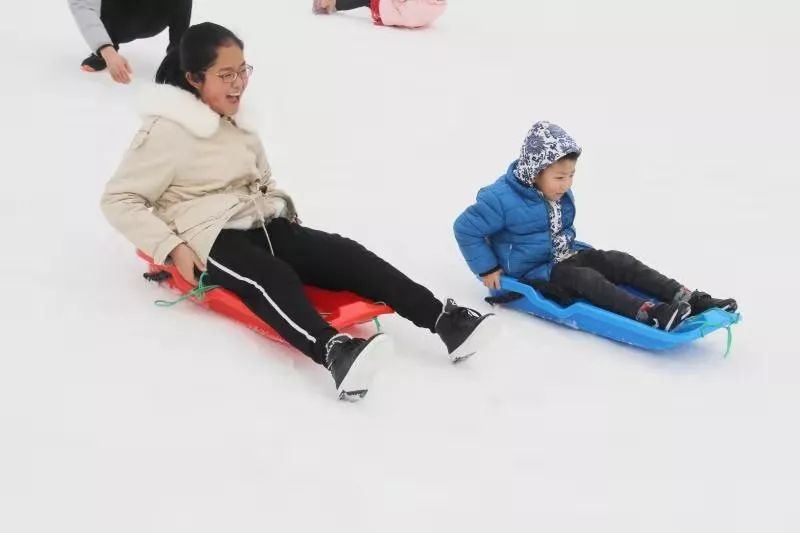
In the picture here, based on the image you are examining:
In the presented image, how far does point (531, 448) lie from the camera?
6.49 ft

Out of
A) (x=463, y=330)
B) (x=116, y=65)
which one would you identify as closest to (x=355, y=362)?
(x=463, y=330)

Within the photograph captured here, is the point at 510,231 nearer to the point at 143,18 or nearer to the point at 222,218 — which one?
the point at 222,218

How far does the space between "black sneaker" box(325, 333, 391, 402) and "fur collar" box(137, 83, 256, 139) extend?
745 mm

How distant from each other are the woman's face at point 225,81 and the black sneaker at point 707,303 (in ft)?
4.79

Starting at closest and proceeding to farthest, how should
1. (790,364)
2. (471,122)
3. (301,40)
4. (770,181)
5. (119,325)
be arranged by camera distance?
(119,325)
(790,364)
(770,181)
(471,122)
(301,40)

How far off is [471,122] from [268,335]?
7.81 feet

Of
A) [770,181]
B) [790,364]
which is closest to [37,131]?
[790,364]

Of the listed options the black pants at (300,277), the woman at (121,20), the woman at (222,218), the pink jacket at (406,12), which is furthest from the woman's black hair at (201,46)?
the pink jacket at (406,12)

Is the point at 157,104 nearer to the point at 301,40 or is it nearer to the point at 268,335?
the point at 268,335

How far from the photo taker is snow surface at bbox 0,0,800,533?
1726 mm

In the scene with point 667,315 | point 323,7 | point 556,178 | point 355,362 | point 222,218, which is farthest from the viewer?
point 323,7

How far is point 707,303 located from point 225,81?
1.53m

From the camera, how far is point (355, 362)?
6.47ft

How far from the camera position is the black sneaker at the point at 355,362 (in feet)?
6.49
